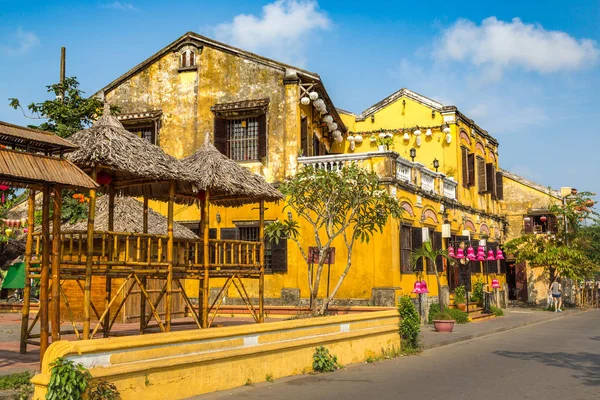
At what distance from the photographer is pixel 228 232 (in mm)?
21953

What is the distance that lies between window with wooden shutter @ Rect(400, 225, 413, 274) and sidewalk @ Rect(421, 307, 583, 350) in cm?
196

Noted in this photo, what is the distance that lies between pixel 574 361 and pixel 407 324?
140 inches

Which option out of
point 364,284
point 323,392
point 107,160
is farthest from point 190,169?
point 364,284

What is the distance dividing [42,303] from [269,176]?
44.5 ft

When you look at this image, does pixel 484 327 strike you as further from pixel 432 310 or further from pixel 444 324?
pixel 444 324

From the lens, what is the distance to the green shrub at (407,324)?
48.5ft

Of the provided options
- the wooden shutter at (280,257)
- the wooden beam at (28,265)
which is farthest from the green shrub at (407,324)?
the wooden beam at (28,265)

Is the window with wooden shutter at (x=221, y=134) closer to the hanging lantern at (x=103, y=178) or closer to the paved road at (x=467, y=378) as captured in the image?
the paved road at (x=467, y=378)

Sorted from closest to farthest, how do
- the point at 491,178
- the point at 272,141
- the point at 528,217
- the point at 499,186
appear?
the point at 272,141 < the point at 491,178 < the point at 499,186 < the point at 528,217

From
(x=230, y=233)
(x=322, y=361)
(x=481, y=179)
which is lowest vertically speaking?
(x=322, y=361)

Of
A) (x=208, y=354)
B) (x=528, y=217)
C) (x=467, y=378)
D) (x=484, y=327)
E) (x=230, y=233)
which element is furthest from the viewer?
(x=528, y=217)

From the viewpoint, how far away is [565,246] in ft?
101

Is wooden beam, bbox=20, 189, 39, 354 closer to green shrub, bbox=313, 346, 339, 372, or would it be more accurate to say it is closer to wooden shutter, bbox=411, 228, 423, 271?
green shrub, bbox=313, 346, 339, 372

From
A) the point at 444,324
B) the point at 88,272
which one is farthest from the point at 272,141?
the point at 88,272
